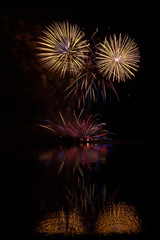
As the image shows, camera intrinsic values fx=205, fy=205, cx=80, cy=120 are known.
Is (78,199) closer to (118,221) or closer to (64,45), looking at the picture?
(118,221)

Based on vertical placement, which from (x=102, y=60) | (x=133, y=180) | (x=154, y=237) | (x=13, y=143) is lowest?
(x=154, y=237)

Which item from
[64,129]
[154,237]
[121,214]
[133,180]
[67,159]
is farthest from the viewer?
[64,129]

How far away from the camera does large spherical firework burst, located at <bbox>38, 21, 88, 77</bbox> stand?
376 inches

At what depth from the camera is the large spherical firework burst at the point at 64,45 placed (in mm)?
9555

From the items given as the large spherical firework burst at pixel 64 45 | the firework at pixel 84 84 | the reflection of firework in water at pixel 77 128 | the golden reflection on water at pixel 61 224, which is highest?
the large spherical firework burst at pixel 64 45

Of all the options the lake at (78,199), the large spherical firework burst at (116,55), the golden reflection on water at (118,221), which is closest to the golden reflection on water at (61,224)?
the lake at (78,199)

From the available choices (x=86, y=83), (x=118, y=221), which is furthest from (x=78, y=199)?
(x=86, y=83)

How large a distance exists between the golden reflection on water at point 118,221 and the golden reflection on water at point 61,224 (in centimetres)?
33

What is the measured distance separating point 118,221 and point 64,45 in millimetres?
8165

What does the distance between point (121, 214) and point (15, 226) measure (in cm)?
188

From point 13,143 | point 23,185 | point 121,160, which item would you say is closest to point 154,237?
point 23,185

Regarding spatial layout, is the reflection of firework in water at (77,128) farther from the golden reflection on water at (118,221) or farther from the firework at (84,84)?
the golden reflection on water at (118,221)

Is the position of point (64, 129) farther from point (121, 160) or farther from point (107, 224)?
point (107, 224)

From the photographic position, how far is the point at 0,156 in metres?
7.68
